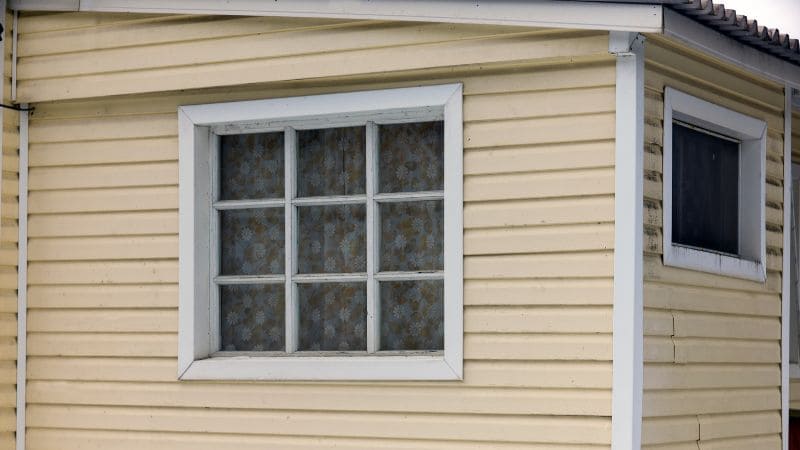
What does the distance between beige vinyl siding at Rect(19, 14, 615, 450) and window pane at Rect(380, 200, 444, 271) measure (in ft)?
0.88

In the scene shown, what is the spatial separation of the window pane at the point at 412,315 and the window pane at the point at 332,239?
0.24m

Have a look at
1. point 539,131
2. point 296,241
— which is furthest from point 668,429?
point 296,241

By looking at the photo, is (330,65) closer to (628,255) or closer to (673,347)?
(628,255)

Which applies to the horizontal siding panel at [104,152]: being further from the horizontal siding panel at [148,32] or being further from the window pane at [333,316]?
the window pane at [333,316]

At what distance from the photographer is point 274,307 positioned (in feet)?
26.2

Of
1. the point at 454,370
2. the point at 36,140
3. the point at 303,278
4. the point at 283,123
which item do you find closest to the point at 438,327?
the point at 454,370

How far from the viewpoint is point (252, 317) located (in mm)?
8047

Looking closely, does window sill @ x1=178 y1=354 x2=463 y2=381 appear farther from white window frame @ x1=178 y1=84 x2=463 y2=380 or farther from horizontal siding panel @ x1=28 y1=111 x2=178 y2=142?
horizontal siding panel @ x1=28 y1=111 x2=178 y2=142

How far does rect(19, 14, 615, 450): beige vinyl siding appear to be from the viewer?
23.4 feet

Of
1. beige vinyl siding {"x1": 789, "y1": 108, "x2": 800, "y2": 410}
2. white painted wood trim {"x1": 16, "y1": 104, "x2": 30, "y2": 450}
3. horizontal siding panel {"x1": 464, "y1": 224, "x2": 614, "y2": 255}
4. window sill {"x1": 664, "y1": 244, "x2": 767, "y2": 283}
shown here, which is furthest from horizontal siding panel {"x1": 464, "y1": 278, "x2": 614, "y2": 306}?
beige vinyl siding {"x1": 789, "y1": 108, "x2": 800, "y2": 410}

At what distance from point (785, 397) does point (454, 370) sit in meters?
2.29

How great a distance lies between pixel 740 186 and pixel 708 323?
1040 millimetres

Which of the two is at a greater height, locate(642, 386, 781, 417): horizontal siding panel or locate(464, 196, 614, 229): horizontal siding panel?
locate(464, 196, 614, 229): horizontal siding panel

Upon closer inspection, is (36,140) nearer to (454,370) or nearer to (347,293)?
(347,293)
